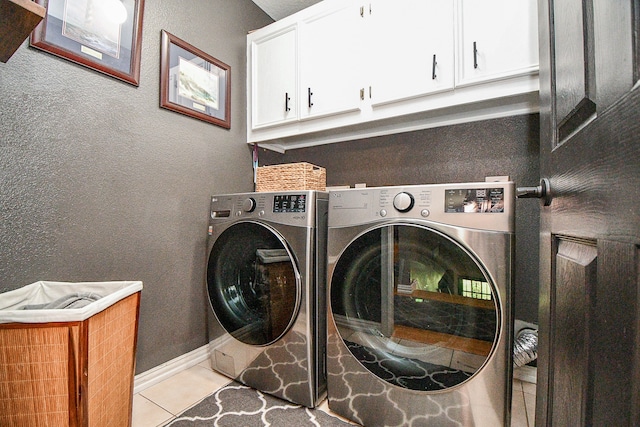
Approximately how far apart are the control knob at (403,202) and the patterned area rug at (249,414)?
0.93 meters

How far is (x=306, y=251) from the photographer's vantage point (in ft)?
4.05

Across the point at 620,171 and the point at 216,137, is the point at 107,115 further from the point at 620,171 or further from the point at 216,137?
the point at 620,171

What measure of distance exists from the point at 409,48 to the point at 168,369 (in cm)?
206

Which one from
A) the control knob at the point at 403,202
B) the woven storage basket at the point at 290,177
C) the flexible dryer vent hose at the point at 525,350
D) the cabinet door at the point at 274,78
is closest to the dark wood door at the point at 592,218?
the control knob at the point at 403,202

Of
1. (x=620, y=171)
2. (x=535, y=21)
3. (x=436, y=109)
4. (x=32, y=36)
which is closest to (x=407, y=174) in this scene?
(x=436, y=109)

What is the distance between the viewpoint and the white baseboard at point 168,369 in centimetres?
138

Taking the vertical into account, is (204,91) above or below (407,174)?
above

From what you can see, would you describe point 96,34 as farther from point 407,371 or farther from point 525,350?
point 525,350

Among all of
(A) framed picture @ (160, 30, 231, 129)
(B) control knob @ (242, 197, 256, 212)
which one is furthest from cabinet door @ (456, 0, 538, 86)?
(A) framed picture @ (160, 30, 231, 129)

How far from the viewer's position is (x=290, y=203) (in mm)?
1290

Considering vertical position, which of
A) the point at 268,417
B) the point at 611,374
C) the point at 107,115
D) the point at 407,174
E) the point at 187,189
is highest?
the point at 107,115

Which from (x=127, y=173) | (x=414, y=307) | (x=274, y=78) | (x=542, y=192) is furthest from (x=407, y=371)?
(x=274, y=78)

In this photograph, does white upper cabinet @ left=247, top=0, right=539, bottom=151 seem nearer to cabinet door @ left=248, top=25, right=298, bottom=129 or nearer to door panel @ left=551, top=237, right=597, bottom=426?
cabinet door @ left=248, top=25, right=298, bottom=129

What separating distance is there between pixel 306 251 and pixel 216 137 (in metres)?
1.03
